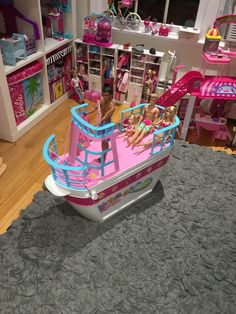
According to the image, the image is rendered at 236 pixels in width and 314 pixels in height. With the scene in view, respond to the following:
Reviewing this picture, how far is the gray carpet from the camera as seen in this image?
1298 millimetres

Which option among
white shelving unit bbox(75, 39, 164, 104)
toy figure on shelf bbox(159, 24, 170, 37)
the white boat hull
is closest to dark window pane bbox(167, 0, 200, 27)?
toy figure on shelf bbox(159, 24, 170, 37)

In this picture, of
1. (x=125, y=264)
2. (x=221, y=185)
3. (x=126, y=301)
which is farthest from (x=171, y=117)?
(x=126, y=301)

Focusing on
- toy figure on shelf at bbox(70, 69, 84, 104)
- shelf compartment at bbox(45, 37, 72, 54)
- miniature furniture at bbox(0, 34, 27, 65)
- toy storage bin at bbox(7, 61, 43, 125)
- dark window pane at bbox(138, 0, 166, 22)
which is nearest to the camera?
miniature furniture at bbox(0, 34, 27, 65)

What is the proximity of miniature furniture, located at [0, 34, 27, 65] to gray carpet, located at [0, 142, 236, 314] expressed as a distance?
0.98m

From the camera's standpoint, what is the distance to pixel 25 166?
200cm

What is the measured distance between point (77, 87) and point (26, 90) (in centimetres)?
53

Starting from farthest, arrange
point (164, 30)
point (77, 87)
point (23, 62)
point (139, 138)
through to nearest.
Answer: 1. point (77, 87)
2. point (164, 30)
3. point (23, 62)
4. point (139, 138)

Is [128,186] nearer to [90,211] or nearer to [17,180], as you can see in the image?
[90,211]

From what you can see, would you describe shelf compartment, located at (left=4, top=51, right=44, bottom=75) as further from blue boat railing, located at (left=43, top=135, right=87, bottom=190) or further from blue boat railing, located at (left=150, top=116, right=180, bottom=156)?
blue boat railing, located at (left=150, top=116, right=180, bottom=156)

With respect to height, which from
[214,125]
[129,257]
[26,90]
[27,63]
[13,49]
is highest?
[13,49]

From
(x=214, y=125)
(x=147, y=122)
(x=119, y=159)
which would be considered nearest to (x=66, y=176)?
(x=119, y=159)

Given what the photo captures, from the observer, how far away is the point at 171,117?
169 centimetres

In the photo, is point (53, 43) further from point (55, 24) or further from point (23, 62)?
point (23, 62)

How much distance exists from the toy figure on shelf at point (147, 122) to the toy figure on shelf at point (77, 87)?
1.12 meters
